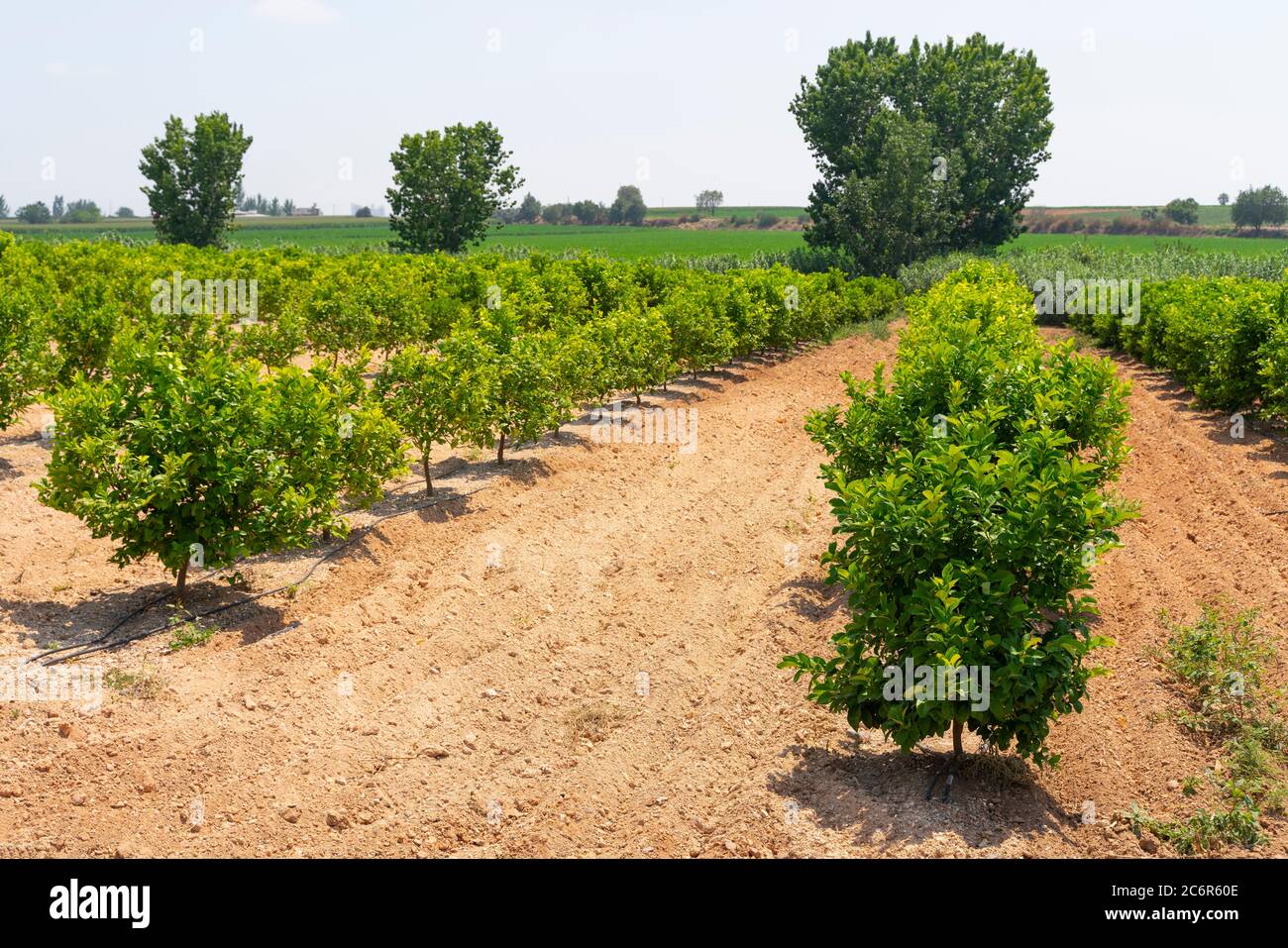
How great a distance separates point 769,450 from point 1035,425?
901 centimetres

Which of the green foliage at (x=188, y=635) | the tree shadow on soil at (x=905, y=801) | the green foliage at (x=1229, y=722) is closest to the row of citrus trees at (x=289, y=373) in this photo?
the green foliage at (x=188, y=635)

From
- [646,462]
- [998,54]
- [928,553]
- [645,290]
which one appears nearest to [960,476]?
[928,553]

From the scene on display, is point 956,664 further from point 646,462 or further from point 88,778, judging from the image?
point 646,462

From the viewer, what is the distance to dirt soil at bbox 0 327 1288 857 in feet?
19.1

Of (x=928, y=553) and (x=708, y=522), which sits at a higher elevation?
(x=928, y=553)

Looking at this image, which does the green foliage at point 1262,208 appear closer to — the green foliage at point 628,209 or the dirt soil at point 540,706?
the green foliage at point 628,209

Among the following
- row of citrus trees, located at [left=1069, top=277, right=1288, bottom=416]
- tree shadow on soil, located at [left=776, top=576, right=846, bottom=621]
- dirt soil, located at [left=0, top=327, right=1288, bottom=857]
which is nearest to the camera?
dirt soil, located at [left=0, top=327, right=1288, bottom=857]

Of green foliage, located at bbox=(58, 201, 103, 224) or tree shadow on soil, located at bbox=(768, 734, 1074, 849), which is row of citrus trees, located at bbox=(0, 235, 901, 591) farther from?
green foliage, located at bbox=(58, 201, 103, 224)

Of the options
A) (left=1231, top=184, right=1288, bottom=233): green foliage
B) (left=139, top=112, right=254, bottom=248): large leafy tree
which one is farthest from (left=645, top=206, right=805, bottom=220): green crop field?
(left=139, top=112, right=254, bottom=248): large leafy tree

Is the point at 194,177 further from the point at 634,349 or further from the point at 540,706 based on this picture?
the point at 540,706

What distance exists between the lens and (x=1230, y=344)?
18188 mm

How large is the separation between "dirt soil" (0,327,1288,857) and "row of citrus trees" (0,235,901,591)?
0.93 m

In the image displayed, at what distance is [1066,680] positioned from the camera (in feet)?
18.4

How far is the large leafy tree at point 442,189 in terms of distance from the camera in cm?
6084
